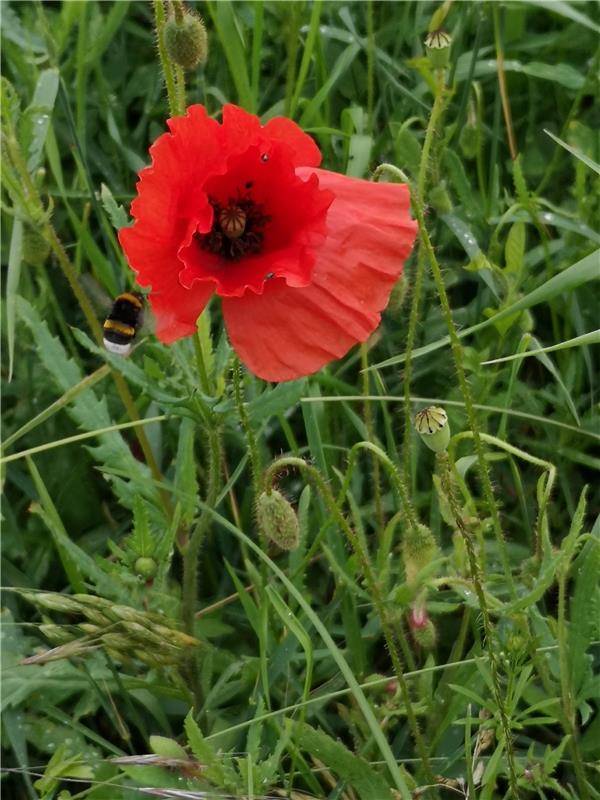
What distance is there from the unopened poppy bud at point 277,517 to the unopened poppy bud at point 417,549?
5.7 inches

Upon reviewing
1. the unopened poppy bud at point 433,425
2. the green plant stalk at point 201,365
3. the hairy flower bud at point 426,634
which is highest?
the unopened poppy bud at point 433,425

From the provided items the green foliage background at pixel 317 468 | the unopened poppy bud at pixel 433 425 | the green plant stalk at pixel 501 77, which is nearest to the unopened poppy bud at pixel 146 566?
the green foliage background at pixel 317 468

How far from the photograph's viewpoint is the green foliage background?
142 centimetres

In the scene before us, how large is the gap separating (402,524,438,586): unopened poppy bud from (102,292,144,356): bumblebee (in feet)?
1.42

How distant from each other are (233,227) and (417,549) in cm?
46

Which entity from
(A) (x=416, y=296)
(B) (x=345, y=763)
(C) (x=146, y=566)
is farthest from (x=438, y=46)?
(B) (x=345, y=763)

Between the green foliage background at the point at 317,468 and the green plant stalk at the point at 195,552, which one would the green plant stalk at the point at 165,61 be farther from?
the green plant stalk at the point at 195,552

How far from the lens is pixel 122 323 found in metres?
1.48

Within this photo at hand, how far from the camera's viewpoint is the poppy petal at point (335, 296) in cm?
132

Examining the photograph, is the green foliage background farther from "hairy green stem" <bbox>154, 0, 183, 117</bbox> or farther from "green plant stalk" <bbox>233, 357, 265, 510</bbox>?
"hairy green stem" <bbox>154, 0, 183, 117</bbox>

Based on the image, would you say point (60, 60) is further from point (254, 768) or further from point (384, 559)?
point (254, 768)

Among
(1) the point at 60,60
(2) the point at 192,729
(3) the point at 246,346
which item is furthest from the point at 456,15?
(2) the point at 192,729

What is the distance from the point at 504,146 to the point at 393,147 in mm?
263

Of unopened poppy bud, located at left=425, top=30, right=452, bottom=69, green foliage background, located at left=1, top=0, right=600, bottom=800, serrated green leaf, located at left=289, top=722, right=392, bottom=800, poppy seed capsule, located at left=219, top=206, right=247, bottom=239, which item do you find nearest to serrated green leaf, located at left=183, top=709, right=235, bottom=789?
green foliage background, located at left=1, top=0, right=600, bottom=800
